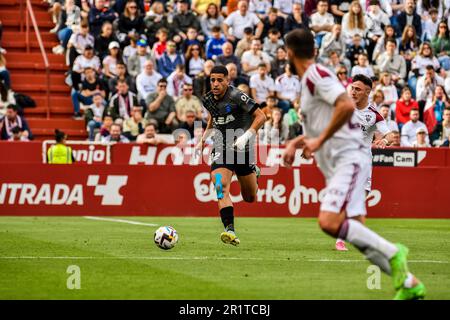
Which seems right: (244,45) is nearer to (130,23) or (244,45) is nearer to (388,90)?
(130,23)

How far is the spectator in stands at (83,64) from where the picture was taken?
2853 cm

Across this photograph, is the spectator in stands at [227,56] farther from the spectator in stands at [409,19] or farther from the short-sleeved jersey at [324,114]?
the short-sleeved jersey at [324,114]

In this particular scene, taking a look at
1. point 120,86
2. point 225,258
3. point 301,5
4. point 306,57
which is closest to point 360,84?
point 225,258

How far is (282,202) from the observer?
79.5ft

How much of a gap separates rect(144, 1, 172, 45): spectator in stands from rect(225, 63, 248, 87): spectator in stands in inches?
115

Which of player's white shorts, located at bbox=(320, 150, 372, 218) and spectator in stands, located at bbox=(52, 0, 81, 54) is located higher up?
player's white shorts, located at bbox=(320, 150, 372, 218)

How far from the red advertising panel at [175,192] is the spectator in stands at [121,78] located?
15.9 ft

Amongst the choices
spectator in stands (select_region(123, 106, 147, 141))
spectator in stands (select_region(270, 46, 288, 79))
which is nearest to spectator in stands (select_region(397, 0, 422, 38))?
spectator in stands (select_region(270, 46, 288, 79))

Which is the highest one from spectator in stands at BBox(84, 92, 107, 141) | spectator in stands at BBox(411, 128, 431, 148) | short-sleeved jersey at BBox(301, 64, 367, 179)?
short-sleeved jersey at BBox(301, 64, 367, 179)

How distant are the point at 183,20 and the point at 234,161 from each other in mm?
14310

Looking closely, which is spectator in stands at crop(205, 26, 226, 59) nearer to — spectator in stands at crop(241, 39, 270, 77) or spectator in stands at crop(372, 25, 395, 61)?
spectator in stands at crop(241, 39, 270, 77)

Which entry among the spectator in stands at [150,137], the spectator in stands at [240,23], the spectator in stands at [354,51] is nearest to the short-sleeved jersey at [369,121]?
the spectator in stands at [150,137]

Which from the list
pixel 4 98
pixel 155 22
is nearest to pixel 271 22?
pixel 155 22

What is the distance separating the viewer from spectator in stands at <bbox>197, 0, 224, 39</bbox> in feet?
97.7
